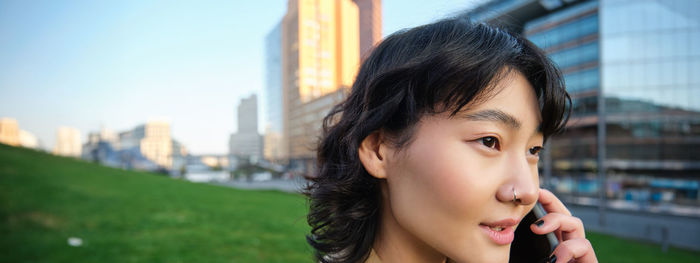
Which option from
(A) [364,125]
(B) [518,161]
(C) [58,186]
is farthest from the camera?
(C) [58,186]

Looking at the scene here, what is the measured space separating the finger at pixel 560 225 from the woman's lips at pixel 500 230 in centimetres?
22

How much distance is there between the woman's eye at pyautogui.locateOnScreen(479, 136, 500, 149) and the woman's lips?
211mm

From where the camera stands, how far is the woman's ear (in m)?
1.16

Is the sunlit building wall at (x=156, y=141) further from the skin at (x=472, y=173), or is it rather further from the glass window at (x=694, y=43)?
the skin at (x=472, y=173)

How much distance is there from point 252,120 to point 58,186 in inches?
4347

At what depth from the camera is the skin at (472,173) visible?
38.3 inches

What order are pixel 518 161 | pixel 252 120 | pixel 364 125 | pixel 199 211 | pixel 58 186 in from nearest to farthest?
pixel 518 161 → pixel 364 125 → pixel 199 211 → pixel 58 186 → pixel 252 120

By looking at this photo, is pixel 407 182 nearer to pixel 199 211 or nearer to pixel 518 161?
pixel 518 161

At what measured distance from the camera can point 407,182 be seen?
3.49 ft

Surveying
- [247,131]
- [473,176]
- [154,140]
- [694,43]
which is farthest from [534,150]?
[154,140]

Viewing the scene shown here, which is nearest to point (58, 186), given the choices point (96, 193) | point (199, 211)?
point (96, 193)

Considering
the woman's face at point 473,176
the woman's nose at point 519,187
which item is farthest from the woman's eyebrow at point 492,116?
the woman's nose at point 519,187

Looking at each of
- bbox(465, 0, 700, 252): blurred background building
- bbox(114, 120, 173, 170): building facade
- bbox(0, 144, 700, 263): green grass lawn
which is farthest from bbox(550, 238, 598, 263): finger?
bbox(114, 120, 173, 170): building facade

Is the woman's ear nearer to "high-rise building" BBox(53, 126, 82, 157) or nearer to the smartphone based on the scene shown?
the smartphone
